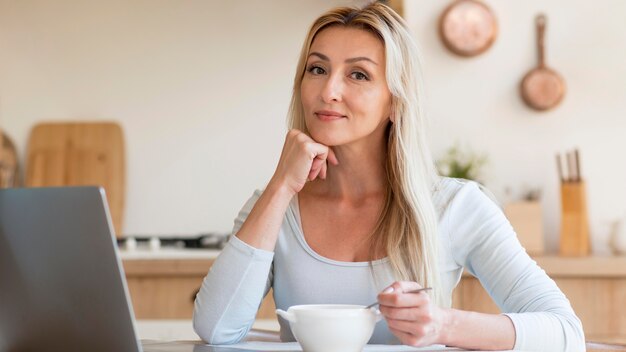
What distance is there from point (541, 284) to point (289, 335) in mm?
470

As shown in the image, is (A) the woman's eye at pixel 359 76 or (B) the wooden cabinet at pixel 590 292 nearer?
(A) the woman's eye at pixel 359 76

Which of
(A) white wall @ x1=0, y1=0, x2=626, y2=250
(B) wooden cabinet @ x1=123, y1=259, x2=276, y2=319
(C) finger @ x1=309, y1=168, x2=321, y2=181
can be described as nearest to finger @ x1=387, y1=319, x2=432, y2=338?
(C) finger @ x1=309, y1=168, x2=321, y2=181

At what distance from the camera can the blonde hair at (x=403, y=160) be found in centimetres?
173

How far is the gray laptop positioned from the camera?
3.39 feet

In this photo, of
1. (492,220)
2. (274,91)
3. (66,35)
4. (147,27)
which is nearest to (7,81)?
(66,35)

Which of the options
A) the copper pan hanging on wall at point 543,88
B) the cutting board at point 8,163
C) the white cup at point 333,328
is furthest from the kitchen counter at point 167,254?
the white cup at point 333,328

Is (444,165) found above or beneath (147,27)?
beneath

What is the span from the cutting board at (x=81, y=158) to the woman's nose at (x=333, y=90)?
235 cm

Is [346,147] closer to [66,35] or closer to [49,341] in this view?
[49,341]

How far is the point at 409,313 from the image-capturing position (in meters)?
1.27

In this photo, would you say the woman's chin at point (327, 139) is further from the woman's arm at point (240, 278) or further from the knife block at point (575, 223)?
the knife block at point (575, 223)

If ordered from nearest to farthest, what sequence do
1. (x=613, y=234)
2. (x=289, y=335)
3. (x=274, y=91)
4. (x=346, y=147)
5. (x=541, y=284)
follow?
1. (x=541, y=284)
2. (x=289, y=335)
3. (x=346, y=147)
4. (x=613, y=234)
5. (x=274, y=91)

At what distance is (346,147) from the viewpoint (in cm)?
185

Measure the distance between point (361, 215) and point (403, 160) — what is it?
0.45 feet
